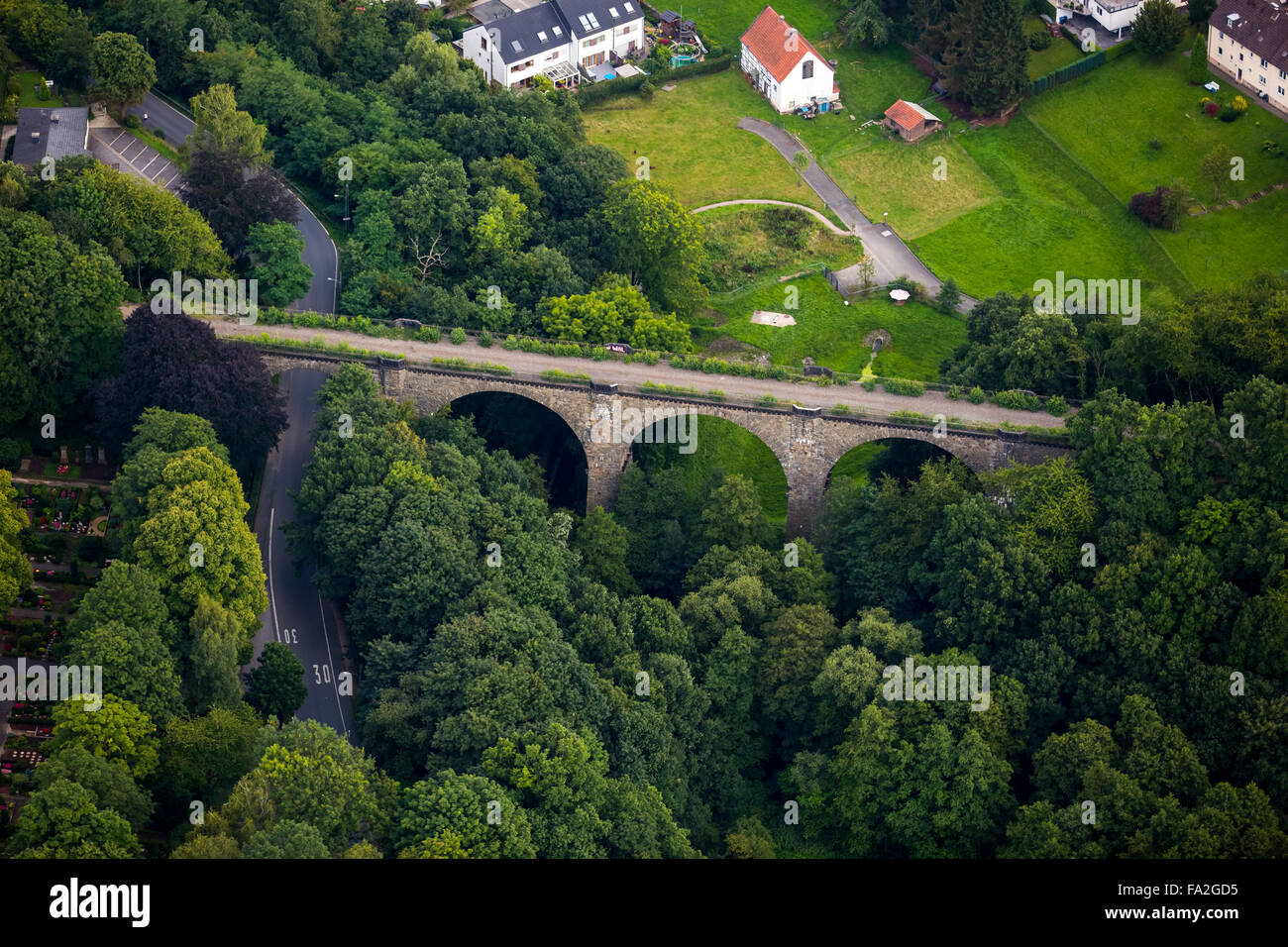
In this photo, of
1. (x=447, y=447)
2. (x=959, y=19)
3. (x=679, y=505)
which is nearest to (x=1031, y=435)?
(x=679, y=505)

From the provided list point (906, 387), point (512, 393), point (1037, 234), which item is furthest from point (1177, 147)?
point (512, 393)

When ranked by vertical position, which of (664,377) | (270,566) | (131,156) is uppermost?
(131,156)

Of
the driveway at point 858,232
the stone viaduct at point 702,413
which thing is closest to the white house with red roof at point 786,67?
the driveway at point 858,232

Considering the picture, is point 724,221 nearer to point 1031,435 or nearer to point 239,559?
point 1031,435

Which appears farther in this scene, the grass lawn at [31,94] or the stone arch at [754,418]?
the grass lawn at [31,94]

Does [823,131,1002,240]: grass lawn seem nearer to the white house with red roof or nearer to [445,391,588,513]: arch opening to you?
the white house with red roof

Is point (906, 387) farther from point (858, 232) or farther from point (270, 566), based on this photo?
point (270, 566)

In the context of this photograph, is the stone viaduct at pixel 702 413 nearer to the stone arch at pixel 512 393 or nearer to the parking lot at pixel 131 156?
the stone arch at pixel 512 393
